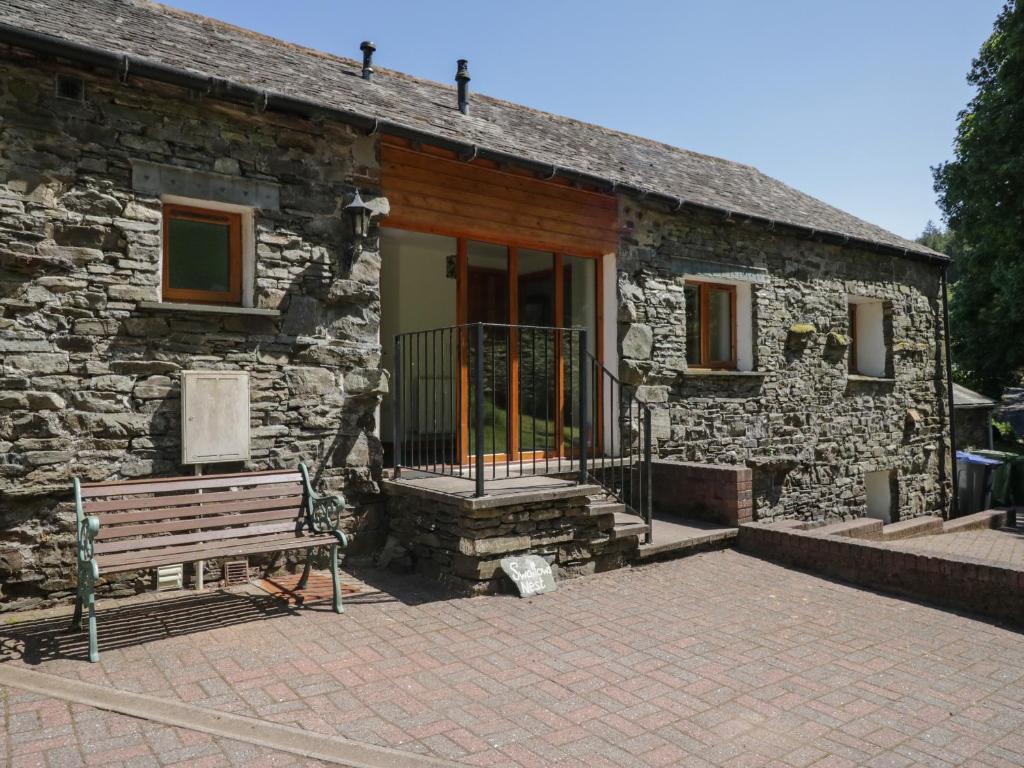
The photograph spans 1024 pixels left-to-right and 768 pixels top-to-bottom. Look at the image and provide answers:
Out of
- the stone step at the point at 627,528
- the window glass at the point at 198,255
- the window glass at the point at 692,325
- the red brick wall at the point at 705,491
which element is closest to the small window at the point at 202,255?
the window glass at the point at 198,255

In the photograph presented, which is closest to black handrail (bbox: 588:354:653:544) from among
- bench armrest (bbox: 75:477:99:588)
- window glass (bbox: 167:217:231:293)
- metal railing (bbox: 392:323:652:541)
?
metal railing (bbox: 392:323:652:541)

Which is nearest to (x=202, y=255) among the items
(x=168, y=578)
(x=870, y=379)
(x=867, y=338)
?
(x=168, y=578)

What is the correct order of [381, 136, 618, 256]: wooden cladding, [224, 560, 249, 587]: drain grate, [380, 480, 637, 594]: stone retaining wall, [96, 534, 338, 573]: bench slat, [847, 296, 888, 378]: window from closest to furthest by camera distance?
[96, 534, 338, 573]: bench slat, [380, 480, 637, 594]: stone retaining wall, [224, 560, 249, 587]: drain grate, [381, 136, 618, 256]: wooden cladding, [847, 296, 888, 378]: window

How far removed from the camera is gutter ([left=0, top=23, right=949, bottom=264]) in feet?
14.8

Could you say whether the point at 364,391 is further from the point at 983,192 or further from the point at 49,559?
the point at 983,192

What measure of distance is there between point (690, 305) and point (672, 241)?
0.89 m

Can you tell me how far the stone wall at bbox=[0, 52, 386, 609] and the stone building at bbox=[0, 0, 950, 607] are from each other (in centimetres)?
2

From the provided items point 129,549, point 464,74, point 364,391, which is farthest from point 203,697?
point 464,74

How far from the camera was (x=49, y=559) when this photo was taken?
4.70 meters

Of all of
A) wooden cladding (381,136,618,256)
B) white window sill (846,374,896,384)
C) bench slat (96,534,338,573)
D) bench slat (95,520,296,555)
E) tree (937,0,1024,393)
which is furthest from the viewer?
tree (937,0,1024,393)

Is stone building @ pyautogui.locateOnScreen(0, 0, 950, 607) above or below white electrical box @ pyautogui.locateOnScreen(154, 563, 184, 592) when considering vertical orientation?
above

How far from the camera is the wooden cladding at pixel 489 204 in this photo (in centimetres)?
636

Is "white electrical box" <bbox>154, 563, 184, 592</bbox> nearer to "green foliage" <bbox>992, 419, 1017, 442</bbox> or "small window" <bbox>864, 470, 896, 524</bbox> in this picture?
"small window" <bbox>864, 470, 896, 524</bbox>

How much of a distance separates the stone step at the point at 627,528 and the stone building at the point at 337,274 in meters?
0.17
